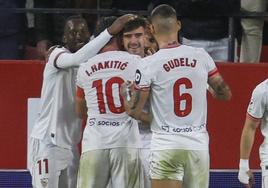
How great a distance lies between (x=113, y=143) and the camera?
1007 centimetres

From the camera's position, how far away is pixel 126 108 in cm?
960

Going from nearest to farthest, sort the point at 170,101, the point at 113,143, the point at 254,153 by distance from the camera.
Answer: the point at 170,101, the point at 113,143, the point at 254,153

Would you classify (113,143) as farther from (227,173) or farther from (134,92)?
(227,173)

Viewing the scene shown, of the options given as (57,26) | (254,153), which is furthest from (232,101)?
(57,26)

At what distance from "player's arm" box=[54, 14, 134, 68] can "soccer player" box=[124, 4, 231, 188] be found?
80 centimetres

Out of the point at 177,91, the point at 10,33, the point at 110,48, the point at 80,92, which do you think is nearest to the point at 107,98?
the point at 80,92

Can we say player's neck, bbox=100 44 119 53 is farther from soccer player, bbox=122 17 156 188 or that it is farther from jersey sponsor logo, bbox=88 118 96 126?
jersey sponsor logo, bbox=88 118 96 126

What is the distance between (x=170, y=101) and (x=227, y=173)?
9.94 feet

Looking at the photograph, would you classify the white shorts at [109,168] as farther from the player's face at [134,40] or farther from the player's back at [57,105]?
the player's face at [134,40]

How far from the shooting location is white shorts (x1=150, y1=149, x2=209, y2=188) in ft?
30.6

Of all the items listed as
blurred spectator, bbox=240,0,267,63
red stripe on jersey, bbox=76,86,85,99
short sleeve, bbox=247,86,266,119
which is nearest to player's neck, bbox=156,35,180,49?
short sleeve, bbox=247,86,266,119

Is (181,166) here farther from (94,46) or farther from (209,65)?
(94,46)

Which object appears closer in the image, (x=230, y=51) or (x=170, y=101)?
(x=170, y=101)

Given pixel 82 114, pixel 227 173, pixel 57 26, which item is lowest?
pixel 227 173
